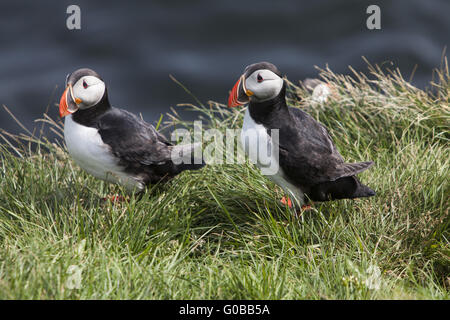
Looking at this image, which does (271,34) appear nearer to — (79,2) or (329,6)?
(329,6)

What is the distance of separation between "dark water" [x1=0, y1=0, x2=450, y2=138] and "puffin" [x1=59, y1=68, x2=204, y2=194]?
4638mm

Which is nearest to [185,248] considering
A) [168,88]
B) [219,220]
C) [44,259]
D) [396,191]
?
[219,220]

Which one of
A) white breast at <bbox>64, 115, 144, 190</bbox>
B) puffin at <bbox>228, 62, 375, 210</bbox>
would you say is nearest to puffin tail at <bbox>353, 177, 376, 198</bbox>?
puffin at <bbox>228, 62, 375, 210</bbox>

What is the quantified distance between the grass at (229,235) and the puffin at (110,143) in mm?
187

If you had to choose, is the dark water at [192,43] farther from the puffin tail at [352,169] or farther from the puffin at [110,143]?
the puffin tail at [352,169]

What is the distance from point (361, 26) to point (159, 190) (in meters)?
6.60

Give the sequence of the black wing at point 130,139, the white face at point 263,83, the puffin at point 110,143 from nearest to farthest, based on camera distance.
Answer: the white face at point 263,83 < the puffin at point 110,143 < the black wing at point 130,139

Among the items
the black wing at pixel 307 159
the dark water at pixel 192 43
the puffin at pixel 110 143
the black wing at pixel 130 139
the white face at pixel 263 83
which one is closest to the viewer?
the white face at pixel 263 83

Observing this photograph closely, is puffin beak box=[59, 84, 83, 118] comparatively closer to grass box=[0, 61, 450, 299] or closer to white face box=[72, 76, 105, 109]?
white face box=[72, 76, 105, 109]

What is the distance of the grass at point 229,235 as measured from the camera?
11.6 ft

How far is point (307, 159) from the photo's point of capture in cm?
427

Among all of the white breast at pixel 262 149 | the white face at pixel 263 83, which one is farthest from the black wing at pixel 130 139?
the white face at pixel 263 83

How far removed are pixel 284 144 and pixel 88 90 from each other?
1379mm

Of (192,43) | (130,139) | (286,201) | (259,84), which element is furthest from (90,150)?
(192,43)
